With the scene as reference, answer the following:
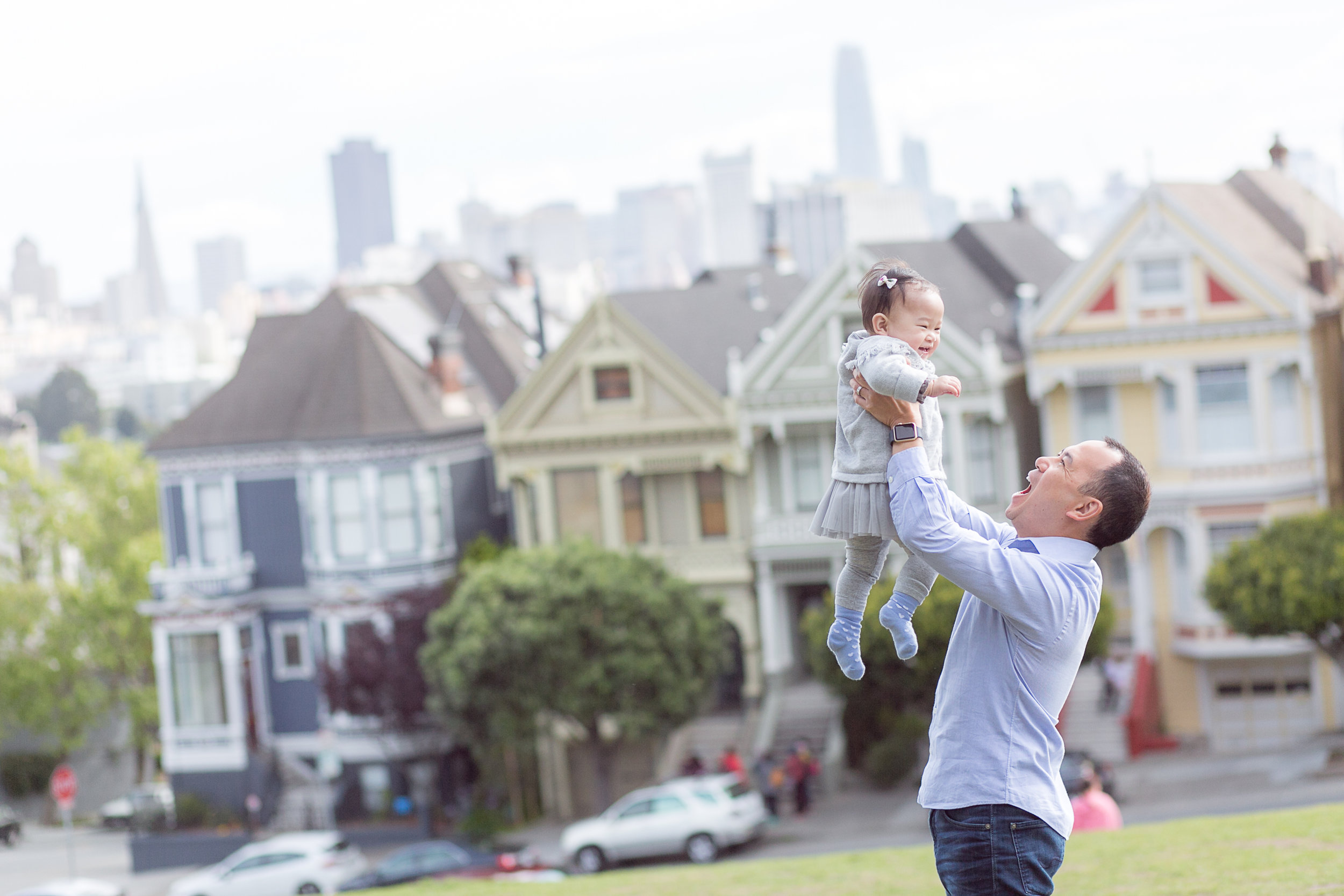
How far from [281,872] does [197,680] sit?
1243 cm

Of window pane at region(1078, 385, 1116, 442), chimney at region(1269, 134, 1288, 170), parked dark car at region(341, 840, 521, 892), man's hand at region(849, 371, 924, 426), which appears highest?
chimney at region(1269, 134, 1288, 170)

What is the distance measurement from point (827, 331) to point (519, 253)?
20234 millimetres

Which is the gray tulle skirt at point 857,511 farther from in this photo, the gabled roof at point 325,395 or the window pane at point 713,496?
the gabled roof at point 325,395

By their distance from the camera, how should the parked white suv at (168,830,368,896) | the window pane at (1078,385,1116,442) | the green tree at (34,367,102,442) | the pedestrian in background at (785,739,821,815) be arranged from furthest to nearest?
the green tree at (34,367,102,442)
the window pane at (1078,385,1116,442)
the pedestrian in background at (785,739,821,815)
the parked white suv at (168,830,368,896)

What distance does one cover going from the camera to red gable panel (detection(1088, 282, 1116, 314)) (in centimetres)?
3634

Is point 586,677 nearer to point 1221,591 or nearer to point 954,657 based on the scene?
point 1221,591

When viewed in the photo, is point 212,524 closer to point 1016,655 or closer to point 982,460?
point 982,460

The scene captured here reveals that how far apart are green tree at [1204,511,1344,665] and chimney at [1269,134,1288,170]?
13.8 m

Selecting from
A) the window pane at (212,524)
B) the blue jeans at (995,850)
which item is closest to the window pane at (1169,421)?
the window pane at (212,524)

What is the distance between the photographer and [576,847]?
30406 mm

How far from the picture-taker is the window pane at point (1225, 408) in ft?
118

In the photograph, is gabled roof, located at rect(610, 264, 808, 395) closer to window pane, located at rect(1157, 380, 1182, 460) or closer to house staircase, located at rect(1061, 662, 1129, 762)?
window pane, located at rect(1157, 380, 1182, 460)

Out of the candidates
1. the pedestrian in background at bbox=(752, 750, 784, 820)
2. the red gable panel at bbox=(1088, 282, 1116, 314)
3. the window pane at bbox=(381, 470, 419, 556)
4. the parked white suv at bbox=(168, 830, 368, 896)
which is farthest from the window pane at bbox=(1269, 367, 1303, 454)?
the parked white suv at bbox=(168, 830, 368, 896)

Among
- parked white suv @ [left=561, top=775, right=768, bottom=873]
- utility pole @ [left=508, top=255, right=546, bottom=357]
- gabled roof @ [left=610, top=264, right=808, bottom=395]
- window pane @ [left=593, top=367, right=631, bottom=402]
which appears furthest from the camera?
utility pole @ [left=508, top=255, right=546, bottom=357]
